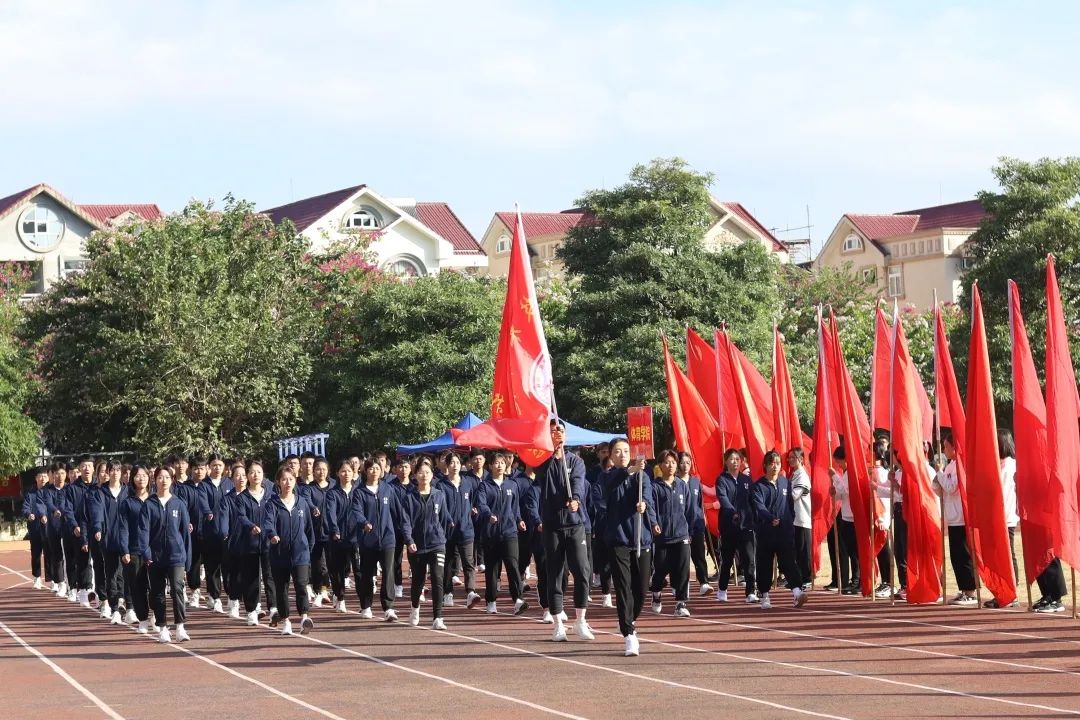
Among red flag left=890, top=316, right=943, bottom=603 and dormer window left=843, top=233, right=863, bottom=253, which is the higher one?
dormer window left=843, top=233, right=863, bottom=253

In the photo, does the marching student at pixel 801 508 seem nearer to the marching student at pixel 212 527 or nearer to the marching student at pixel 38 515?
the marching student at pixel 212 527

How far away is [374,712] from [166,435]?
23101 mm

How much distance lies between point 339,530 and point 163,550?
267 cm

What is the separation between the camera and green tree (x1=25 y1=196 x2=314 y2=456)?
1245 inches

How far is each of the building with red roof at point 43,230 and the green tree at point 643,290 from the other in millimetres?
27243

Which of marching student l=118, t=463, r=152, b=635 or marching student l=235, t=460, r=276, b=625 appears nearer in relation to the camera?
marching student l=118, t=463, r=152, b=635

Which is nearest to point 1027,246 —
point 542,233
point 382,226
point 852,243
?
point 382,226

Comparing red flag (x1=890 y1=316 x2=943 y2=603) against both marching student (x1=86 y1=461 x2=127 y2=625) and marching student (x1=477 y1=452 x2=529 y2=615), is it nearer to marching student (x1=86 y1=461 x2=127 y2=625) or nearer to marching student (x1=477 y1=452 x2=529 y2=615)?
marching student (x1=477 y1=452 x2=529 y2=615)

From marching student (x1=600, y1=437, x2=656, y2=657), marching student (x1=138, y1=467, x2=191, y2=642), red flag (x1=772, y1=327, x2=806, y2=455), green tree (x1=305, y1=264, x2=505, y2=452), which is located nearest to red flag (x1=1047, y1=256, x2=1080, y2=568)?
marching student (x1=600, y1=437, x2=656, y2=657)

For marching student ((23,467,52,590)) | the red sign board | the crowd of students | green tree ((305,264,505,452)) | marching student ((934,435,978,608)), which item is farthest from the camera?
green tree ((305,264,505,452))

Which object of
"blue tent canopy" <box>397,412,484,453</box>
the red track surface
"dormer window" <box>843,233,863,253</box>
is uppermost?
"dormer window" <box>843,233,863,253</box>

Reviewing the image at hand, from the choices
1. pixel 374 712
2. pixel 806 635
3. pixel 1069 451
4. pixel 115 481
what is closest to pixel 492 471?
pixel 115 481

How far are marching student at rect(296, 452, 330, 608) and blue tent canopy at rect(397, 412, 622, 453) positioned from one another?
686 centimetres

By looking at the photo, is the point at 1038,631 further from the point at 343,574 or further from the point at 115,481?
the point at 115,481
